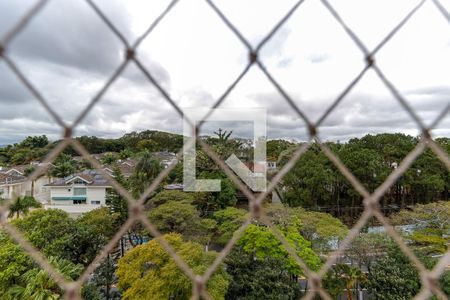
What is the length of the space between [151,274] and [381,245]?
3.61 metres

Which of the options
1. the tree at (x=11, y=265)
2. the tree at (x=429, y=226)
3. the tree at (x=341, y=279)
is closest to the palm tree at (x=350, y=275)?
the tree at (x=341, y=279)

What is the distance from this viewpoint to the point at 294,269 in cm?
459

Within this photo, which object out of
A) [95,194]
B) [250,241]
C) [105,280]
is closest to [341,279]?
[250,241]

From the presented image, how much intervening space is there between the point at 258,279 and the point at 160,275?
1.33 m

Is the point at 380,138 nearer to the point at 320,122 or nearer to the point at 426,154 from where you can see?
the point at 426,154

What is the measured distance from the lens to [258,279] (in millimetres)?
4234

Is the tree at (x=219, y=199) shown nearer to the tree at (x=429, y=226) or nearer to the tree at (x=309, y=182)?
the tree at (x=309, y=182)

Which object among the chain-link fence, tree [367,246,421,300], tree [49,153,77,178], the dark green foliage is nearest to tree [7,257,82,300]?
the chain-link fence

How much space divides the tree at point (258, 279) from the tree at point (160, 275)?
1.26ft

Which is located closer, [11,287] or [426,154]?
[11,287]

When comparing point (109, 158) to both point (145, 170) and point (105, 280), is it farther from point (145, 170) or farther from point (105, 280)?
point (105, 280)

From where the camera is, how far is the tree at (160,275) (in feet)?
12.1

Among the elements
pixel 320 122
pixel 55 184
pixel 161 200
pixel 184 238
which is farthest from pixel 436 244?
pixel 55 184

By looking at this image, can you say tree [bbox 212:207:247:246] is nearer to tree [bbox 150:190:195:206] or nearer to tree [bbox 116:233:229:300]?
tree [bbox 150:190:195:206]
